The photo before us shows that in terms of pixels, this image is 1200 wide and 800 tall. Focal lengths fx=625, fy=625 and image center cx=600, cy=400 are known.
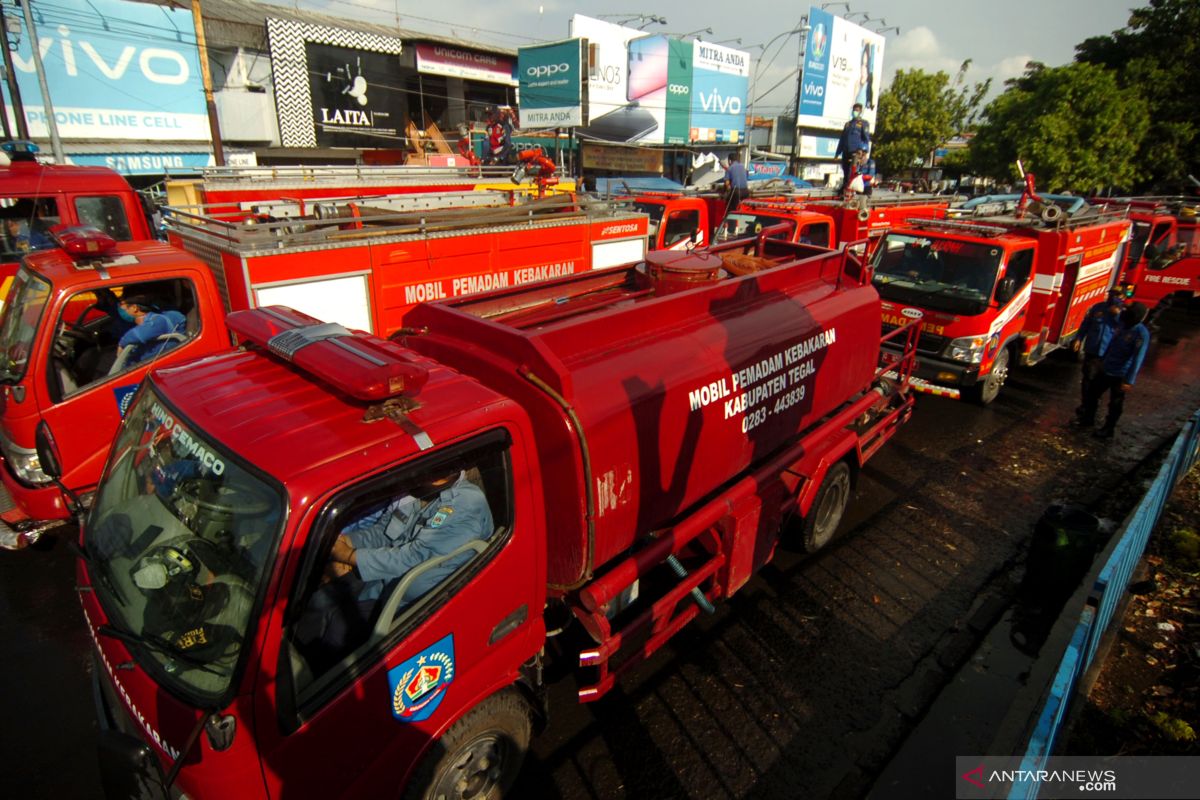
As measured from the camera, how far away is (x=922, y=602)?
5.23 metres

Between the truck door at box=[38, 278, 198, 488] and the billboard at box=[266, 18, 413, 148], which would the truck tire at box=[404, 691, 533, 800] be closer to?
the truck door at box=[38, 278, 198, 488]

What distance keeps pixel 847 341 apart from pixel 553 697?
3.83 m

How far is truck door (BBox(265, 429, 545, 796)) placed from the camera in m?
2.29

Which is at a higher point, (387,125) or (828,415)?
(387,125)

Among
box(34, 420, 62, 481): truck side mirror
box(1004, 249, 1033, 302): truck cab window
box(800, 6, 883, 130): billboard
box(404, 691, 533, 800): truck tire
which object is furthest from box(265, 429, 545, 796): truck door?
box(800, 6, 883, 130): billboard

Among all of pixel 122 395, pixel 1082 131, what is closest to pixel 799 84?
pixel 1082 131

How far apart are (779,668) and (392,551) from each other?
313cm

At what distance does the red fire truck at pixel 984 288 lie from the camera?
8.51m

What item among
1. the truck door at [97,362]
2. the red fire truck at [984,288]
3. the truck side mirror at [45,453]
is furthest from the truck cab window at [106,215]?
the red fire truck at [984,288]

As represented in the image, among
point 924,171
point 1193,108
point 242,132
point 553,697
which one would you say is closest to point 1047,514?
point 553,697

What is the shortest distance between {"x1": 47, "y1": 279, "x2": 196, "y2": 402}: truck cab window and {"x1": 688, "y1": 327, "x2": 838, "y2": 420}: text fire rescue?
4.53 metres

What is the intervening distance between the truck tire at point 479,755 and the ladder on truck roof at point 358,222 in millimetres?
4649

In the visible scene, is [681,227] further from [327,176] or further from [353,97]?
[353,97]

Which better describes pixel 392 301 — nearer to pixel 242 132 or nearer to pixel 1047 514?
pixel 1047 514
